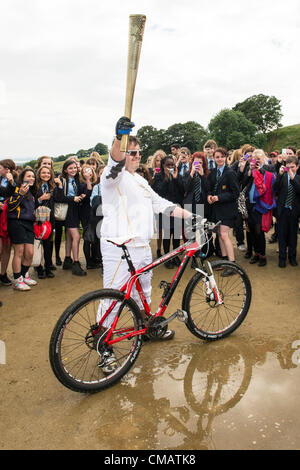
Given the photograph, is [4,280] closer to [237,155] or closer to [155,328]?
[155,328]

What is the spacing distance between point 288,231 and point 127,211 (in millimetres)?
4577

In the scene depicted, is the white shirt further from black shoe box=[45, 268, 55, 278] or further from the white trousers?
black shoe box=[45, 268, 55, 278]

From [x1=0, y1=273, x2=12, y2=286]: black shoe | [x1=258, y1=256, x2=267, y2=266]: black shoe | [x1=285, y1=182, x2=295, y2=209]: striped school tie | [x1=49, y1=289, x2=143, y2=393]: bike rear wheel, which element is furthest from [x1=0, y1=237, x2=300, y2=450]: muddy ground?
[x1=285, y1=182, x2=295, y2=209]: striped school tie

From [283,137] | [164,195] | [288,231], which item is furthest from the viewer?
[283,137]

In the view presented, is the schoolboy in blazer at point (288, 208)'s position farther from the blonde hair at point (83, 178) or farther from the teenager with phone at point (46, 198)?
the teenager with phone at point (46, 198)

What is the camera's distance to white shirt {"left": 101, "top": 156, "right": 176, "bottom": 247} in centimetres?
354

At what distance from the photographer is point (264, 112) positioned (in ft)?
225

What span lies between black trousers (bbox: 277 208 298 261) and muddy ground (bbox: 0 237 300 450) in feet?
7.63

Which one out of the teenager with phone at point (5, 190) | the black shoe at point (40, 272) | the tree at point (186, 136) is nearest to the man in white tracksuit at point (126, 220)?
the teenager with phone at point (5, 190)

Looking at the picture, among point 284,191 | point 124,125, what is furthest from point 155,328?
point 284,191

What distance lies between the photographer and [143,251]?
Answer: 3756 mm

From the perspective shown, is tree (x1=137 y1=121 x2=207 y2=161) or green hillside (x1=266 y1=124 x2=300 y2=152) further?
tree (x1=137 y1=121 x2=207 y2=161)

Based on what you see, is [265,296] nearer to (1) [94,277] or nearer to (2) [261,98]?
(1) [94,277]
